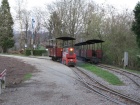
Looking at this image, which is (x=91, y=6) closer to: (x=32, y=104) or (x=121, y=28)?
(x=121, y=28)

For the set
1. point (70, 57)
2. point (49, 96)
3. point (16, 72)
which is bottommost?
point (49, 96)

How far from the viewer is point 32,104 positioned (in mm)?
11891

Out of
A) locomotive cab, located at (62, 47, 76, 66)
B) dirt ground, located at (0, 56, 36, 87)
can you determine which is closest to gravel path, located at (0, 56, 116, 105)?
dirt ground, located at (0, 56, 36, 87)

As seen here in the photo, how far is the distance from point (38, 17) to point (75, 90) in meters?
64.8

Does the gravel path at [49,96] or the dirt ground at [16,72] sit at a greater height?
the dirt ground at [16,72]

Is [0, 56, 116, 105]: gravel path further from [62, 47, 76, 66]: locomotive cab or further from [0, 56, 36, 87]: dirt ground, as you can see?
[62, 47, 76, 66]: locomotive cab

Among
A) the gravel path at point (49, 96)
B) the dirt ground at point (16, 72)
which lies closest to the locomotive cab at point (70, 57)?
the dirt ground at point (16, 72)

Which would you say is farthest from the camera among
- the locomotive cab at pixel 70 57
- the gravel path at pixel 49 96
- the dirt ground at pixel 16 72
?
the locomotive cab at pixel 70 57

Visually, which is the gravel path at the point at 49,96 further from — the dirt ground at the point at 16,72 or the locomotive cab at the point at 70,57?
the locomotive cab at the point at 70,57

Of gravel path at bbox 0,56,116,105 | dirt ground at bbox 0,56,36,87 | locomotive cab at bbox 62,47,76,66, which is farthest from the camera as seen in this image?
locomotive cab at bbox 62,47,76,66

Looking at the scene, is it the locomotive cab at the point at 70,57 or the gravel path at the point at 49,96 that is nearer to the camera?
the gravel path at the point at 49,96

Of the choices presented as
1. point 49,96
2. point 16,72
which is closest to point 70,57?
point 16,72

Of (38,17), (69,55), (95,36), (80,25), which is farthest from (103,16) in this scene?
(38,17)

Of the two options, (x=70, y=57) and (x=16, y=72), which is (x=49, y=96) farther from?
(x=70, y=57)
